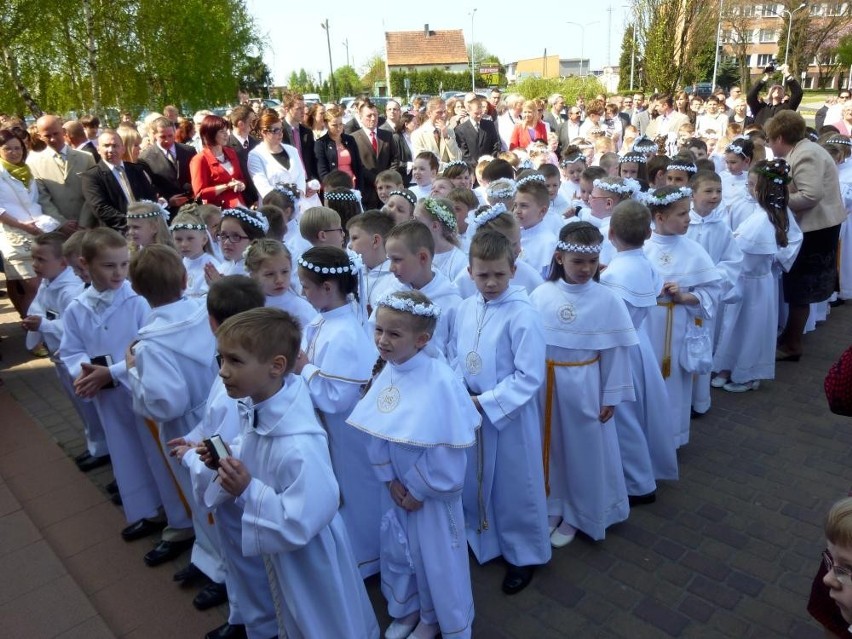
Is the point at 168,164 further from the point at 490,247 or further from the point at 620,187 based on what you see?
the point at 490,247

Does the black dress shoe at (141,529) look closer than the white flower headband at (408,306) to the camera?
No

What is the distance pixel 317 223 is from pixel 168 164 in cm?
418

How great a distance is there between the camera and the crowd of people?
262 cm

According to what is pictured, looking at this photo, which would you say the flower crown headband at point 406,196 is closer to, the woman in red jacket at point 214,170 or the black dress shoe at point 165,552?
the woman in red jacket at point 214,170

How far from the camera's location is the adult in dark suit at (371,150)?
9.25m

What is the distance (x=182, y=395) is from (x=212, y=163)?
15.7 feet

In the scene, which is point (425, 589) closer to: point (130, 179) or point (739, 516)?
point (739, 516)

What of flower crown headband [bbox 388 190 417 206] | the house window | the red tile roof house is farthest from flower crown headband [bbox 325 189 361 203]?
the red tile roof house

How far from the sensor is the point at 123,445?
4027 mm

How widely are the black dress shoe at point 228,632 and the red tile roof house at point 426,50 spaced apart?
93186 millimetres

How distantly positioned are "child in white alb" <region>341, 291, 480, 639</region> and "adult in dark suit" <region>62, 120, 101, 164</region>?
6.79 meters

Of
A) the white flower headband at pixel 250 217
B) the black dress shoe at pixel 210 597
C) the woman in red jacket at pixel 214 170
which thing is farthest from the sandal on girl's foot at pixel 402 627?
the woman in red jacket at pixel 214 170

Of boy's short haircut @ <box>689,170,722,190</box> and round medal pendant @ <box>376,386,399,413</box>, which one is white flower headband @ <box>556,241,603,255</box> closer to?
round medal pendant @ <box>376,386,399,413</box>

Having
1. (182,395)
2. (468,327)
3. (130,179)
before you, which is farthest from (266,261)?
(130,179)
